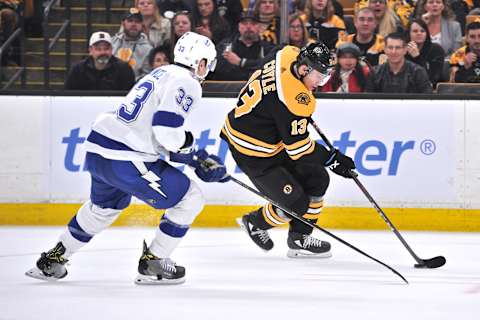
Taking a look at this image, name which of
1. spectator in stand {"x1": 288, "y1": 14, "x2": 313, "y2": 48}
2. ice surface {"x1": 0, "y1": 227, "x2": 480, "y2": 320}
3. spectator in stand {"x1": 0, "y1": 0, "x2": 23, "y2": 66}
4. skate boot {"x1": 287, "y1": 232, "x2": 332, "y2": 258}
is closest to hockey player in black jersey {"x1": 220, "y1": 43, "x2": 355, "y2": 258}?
skate boot {"x1": 287, "y1": 232, "x2": 332, "y2": 258}

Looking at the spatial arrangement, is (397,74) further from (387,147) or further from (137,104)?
(137,104)

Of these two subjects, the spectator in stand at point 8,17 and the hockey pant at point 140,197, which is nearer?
the hockey pant at point 140,197

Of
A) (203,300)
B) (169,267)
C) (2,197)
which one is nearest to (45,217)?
(2,197)

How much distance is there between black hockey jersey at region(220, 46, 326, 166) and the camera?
19.0 ft

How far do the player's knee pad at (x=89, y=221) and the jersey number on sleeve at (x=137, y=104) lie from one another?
19.2 inches

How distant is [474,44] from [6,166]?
3.51 metres

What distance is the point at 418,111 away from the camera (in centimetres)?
748

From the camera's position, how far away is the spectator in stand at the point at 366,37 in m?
7.91

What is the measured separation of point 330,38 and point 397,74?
0.66 m

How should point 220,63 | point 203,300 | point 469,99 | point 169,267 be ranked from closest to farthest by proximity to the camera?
point 203,300 < point 169,267 < point 469,99 < point 220,63

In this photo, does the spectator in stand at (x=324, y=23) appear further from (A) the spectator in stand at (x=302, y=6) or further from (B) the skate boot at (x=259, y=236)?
(B) the skate boot at (x=259, y=236)

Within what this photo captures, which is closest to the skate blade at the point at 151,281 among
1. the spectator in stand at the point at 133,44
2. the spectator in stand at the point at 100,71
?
the spectator in stand at the point at 100,71

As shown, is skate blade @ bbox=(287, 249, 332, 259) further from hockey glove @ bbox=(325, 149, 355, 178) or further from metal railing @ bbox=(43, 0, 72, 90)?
metal railing @ bbox=(43, 0, 72, 90)

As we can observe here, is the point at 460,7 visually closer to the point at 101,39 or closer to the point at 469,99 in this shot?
the point at 469,99
